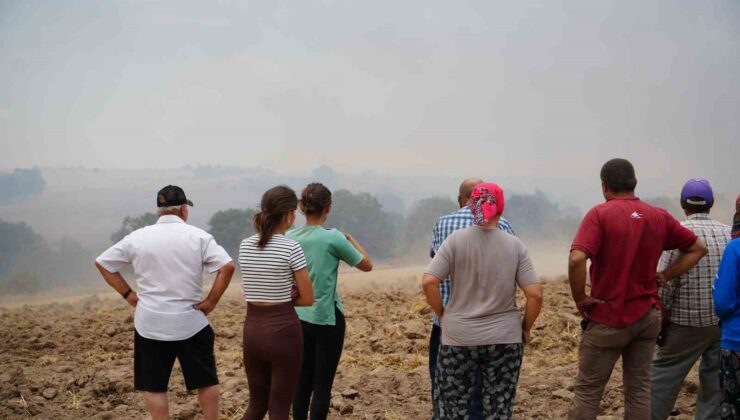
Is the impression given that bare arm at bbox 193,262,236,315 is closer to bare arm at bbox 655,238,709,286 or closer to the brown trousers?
the brown trousers

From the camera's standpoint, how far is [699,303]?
15.4 ft

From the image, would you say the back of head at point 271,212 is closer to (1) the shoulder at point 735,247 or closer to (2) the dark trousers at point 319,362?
(2) the dark trousers at point 319,362

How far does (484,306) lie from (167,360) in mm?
1989

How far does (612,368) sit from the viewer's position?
441 cm

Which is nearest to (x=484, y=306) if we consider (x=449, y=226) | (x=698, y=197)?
(x=449, y=226)

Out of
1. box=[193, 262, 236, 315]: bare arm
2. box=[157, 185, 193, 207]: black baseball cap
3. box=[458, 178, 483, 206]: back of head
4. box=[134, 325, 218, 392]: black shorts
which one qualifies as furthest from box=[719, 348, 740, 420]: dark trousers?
box=[157, 185, 193, 207]: black baseball cap

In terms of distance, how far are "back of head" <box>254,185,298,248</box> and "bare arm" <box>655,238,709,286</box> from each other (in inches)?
91.1

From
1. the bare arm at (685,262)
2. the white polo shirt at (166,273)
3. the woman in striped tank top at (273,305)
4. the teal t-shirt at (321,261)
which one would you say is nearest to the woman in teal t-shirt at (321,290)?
the teal t-shirt at (321,261)

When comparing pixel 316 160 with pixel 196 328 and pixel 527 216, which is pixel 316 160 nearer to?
pixel 527 216

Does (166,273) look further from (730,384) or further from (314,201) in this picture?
(730,384)

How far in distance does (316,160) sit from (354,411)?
16.9 m

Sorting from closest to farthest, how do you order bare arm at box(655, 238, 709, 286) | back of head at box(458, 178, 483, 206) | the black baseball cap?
bare arm at box(655, 238, 709, 286) → the black baseball cap → back of head at box(458, 178, 483, 206)

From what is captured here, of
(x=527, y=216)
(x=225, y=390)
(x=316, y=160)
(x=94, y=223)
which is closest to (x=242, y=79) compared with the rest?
(x=316, y=160)

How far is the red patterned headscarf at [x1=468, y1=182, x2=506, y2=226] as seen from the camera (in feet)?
13.4
